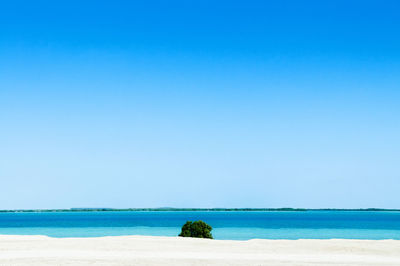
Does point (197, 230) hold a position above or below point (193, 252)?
above

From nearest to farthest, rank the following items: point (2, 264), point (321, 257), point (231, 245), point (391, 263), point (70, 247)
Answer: point (2, 264)
point (391, 263)
point (321, 257)
point (70, 247)
point (231, 245)

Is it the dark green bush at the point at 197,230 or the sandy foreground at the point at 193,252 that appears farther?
the dark green bush at the point at 197,230

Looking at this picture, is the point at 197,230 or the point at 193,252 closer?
the point at 193,252

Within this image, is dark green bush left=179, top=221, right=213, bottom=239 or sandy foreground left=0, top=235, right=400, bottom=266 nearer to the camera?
sandy foreground left=0, top=235, right=400, bottom=266

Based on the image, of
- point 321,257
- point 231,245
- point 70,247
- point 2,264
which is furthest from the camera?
point 231,245

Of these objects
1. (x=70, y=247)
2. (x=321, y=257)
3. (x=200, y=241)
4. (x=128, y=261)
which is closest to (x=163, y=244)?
(x=200, y=241)

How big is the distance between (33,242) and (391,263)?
16.2 metres

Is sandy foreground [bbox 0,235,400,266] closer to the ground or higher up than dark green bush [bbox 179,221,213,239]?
closer to the ground

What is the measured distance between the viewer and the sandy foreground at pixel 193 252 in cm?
1664

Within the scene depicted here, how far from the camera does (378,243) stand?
24016mm

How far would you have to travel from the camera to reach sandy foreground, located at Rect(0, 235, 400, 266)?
54.6 ft

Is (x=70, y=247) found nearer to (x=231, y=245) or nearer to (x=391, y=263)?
(x=231, y=245)

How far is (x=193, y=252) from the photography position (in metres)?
20.1

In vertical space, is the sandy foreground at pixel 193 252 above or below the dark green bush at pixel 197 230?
below
